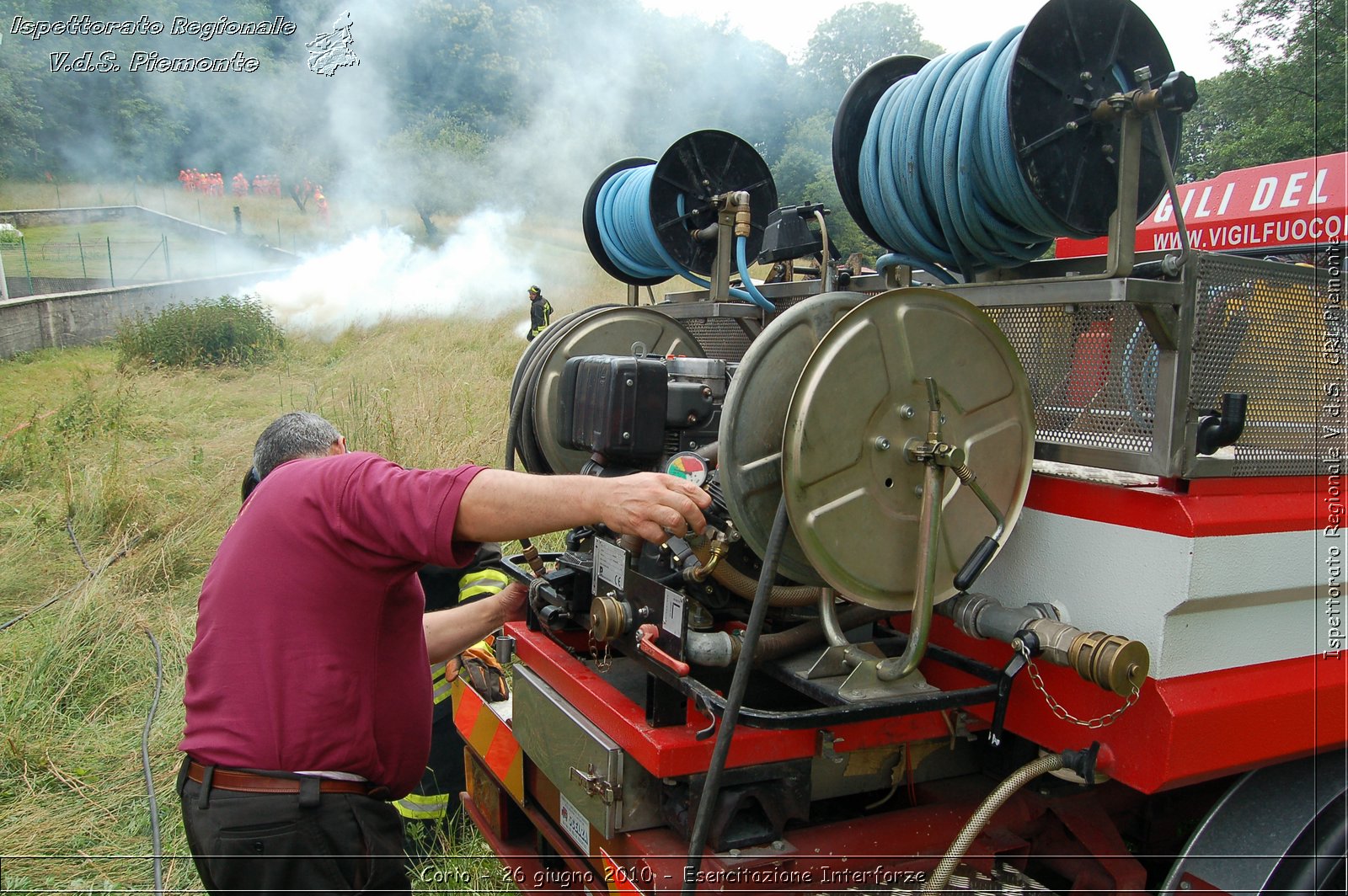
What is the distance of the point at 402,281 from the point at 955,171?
969 inches

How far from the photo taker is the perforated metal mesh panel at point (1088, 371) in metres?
1.98

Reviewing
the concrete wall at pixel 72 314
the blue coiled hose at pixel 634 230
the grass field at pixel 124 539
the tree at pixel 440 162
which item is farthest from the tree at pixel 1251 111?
the tree at pixel 440 162

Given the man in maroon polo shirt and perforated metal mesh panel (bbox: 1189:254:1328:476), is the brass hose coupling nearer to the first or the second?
perforated metal mesh panel (bbox: 1189:254:1328:476)

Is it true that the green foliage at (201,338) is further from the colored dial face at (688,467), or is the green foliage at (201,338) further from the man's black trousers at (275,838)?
the colored dial face at (688,467)

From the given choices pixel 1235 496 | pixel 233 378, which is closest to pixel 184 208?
pixel 233 378

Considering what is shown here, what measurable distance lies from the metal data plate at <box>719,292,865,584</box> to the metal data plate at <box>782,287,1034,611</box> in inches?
4.5

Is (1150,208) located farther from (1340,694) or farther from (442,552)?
(442,552)

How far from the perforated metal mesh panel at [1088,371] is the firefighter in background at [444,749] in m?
1.94

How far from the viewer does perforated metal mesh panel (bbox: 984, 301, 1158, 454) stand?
1.98 metres

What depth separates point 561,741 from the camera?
7.52 ft

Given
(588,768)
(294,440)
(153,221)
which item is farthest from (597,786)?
(153,221)

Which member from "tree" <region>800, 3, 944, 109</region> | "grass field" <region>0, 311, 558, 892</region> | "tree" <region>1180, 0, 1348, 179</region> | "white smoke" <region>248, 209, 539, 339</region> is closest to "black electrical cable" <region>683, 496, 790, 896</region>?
"grass field" <region>0, 311, 558, 892</region>

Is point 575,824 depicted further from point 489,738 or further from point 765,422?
point 765,422

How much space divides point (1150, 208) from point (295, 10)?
32325mm
